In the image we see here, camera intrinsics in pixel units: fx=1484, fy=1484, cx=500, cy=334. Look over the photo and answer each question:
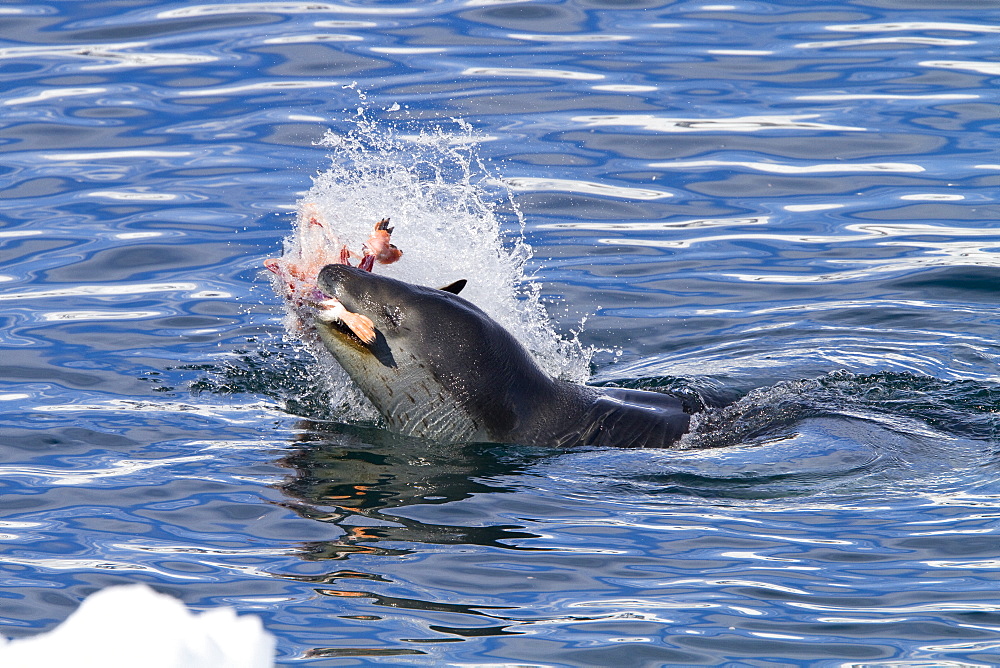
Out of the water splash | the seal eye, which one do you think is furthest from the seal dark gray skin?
the water splash

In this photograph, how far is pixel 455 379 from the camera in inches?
311

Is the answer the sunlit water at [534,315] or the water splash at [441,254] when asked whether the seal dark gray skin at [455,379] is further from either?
the water splash at [441,254]

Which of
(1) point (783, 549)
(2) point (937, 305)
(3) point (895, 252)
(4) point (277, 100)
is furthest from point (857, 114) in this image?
(1) point (783, 549)

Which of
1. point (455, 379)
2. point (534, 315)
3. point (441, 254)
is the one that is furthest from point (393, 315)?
point (534, 315)

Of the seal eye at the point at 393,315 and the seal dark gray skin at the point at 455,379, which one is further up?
the seal eye at the point at 393,315

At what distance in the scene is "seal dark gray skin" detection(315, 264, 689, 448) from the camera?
778cm

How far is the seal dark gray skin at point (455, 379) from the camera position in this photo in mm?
7777

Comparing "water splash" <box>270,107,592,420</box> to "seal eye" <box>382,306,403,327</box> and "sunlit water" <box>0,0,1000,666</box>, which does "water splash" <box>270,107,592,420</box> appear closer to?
"sunlit water" <box>0,0,1000,666</box>

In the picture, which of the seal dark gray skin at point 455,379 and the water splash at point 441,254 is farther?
the water splash at point 441,254

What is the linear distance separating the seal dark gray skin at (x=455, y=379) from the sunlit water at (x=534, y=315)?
16 cm

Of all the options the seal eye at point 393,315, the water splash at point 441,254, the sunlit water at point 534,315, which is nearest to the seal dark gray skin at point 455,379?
the seal eye at point 393,315

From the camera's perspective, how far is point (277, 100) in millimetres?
15281

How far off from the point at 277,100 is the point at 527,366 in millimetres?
8031

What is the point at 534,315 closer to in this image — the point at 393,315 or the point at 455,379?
the point at 455,379
